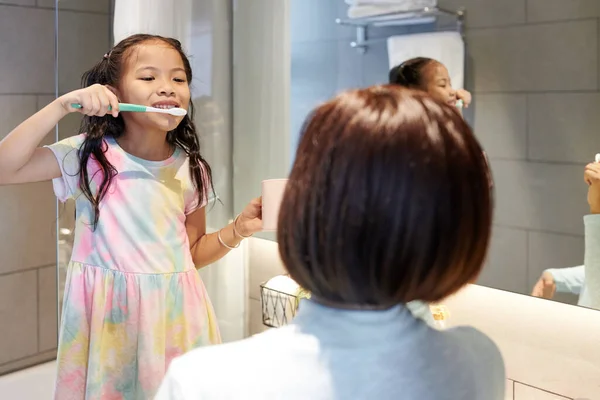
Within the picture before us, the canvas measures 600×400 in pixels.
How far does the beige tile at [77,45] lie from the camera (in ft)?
5.24

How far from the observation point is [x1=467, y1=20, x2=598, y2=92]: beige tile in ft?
3.32

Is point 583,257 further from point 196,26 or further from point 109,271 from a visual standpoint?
point 196,26

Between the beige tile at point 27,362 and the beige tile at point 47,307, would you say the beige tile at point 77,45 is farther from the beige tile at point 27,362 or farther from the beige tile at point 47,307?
the beige tile at point 27,362

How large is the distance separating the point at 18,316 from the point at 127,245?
1.09 m

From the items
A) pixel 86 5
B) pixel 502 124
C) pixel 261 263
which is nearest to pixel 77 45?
pixel 86 5

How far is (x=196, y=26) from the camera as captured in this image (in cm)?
151

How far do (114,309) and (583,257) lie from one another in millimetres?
732

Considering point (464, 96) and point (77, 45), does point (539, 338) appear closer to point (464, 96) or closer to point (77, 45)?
point (464, 96)

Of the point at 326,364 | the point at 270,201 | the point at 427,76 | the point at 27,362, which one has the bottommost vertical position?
the point at 27,362

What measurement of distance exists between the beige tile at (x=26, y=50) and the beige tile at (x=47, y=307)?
54cm

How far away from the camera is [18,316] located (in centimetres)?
193

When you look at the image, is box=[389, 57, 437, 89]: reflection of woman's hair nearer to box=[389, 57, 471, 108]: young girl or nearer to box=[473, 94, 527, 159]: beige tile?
box=[389, 57, 471, 108]: young girl

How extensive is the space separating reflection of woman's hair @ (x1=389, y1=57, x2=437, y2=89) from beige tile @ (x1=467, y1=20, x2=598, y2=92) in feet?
0.31

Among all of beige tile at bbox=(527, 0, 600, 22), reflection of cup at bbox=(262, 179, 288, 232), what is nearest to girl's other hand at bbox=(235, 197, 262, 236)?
reflection of cup at bbox=(262, 179, 288, 232)
